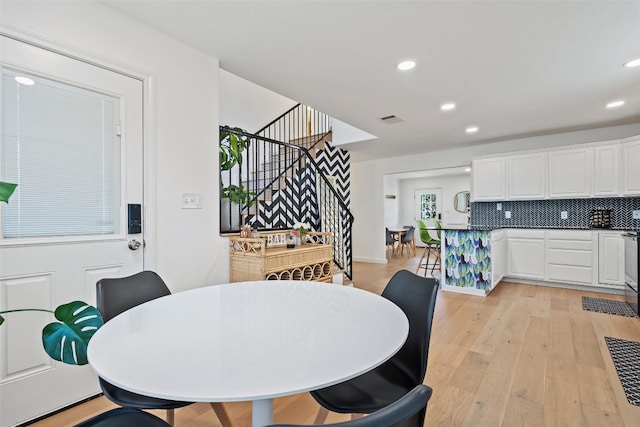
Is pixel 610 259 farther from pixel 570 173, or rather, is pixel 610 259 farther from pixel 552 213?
pixel 570 173

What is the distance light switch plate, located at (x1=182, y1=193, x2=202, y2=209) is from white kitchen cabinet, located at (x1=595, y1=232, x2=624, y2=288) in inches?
207

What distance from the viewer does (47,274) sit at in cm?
175

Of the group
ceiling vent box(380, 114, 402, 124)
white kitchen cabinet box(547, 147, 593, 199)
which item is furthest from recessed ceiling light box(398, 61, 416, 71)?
white kitchen cabinet box(547, 147, 593, 199)

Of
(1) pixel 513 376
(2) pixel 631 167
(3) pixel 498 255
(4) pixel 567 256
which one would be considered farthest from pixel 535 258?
(1) pixel 513 376

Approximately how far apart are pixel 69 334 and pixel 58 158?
1.39 meters

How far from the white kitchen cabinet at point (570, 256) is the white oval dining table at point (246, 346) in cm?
Answer: 460

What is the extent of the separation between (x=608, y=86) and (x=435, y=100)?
169cm

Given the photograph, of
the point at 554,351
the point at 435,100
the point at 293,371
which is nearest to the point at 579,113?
the point at 435,100

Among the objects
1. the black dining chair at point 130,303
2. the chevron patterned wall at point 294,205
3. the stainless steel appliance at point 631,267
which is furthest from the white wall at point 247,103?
the stainless steel appliance at point 631,267

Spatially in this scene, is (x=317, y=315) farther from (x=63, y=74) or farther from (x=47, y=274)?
(x=63, y=74)

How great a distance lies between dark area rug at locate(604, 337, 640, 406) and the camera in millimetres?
1931

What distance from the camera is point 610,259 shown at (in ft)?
13.7

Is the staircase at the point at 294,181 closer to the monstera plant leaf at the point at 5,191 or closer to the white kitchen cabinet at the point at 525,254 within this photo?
the monstera plant leaf at the point at 5,191

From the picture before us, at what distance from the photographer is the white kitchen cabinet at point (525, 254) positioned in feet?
15.4
